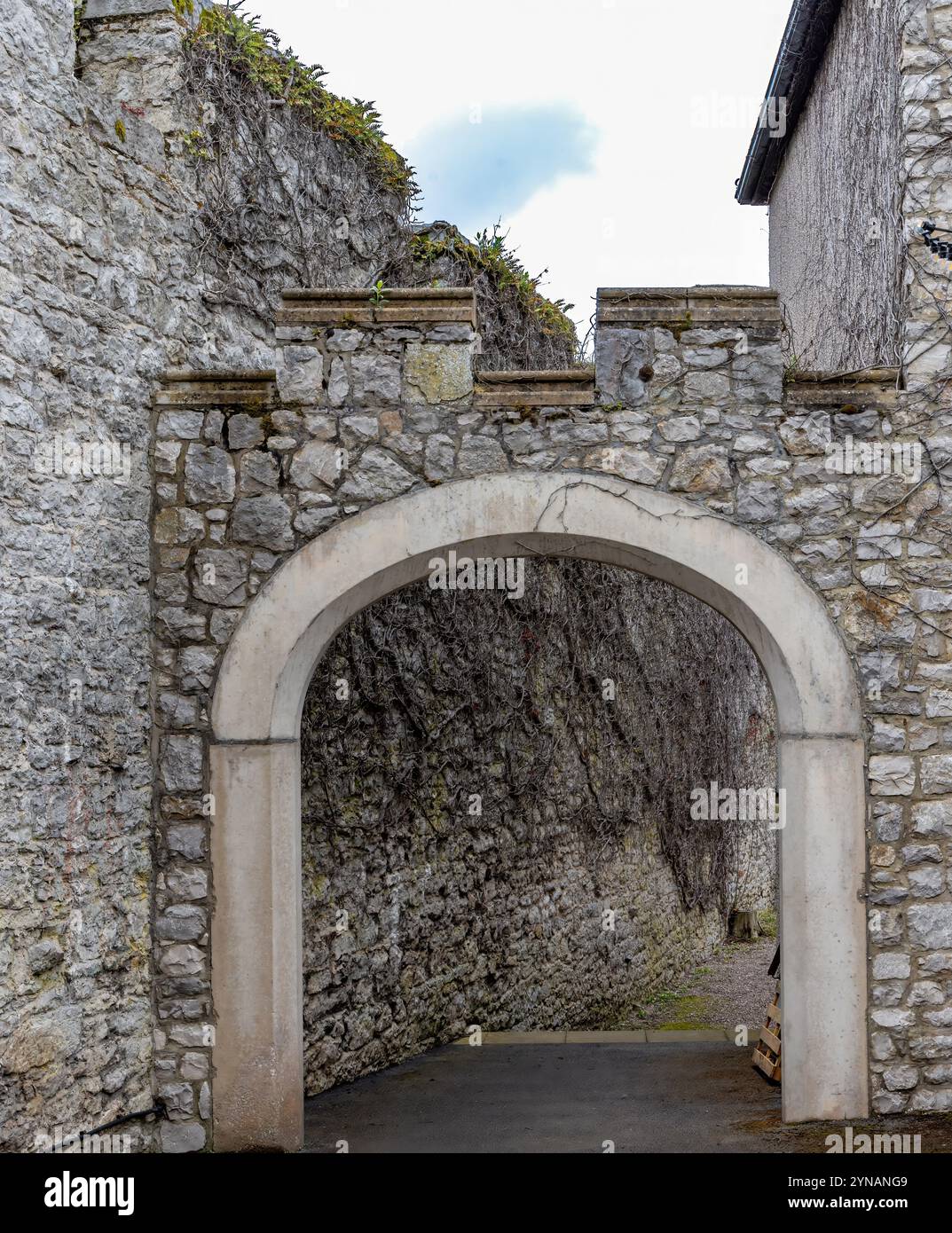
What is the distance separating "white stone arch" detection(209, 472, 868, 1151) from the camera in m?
4.70

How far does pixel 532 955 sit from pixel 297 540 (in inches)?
156

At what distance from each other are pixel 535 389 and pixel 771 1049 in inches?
129

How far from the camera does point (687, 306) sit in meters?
4.88

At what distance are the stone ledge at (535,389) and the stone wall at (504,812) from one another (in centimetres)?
170

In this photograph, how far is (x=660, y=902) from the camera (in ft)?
32.0

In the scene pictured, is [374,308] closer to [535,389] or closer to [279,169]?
[535,389]

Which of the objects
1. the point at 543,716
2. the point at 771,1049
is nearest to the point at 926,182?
the point at 771,1049

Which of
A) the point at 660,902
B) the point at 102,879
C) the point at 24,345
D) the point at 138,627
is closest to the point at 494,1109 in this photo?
the point at 102,879

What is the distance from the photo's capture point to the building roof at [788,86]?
704cm

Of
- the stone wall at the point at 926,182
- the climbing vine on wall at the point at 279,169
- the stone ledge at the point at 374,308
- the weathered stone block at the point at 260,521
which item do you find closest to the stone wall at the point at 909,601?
the stone wall at the point at 926,182

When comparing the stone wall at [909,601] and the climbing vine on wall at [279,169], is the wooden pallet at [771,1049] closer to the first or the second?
the stone wall at [909,601]

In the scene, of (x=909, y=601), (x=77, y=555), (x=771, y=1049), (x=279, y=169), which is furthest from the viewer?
(x=279, y=169)

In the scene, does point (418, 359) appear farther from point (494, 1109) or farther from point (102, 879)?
point (494, 1109)
